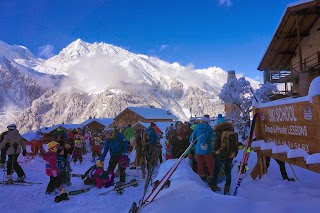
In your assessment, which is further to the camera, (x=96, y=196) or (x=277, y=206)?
(x=96, y=196)

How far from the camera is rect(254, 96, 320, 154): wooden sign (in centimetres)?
405

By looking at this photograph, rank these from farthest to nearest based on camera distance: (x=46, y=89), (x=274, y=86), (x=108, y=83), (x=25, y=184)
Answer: (x=108, y=83) < (x=46, y=89) < (x=274, y=86) < (x=25, y=184)

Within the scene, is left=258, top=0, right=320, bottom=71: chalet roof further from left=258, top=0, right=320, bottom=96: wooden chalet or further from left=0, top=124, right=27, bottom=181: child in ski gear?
left=0, top=124, right=27, bottom=181: child in ski gear

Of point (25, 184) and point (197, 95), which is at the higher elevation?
point (197, 95)

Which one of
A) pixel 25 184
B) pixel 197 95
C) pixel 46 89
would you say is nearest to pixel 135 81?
pixel 197 95

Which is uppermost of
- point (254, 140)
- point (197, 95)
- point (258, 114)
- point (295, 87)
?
point (197, 95)

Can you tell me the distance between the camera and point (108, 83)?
612ft

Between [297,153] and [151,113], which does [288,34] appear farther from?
[151,113]

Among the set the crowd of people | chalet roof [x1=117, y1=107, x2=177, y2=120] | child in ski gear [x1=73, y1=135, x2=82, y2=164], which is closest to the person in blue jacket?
the crowd of people

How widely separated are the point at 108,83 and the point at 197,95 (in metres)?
57.2

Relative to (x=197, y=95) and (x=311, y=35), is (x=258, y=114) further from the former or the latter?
(x=197, y=95)

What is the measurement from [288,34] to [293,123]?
15854 millimetres

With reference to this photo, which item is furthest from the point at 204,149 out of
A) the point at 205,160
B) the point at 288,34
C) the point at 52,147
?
the point at 288,34

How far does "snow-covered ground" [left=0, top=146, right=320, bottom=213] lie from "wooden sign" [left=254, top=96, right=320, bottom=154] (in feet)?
2.89
